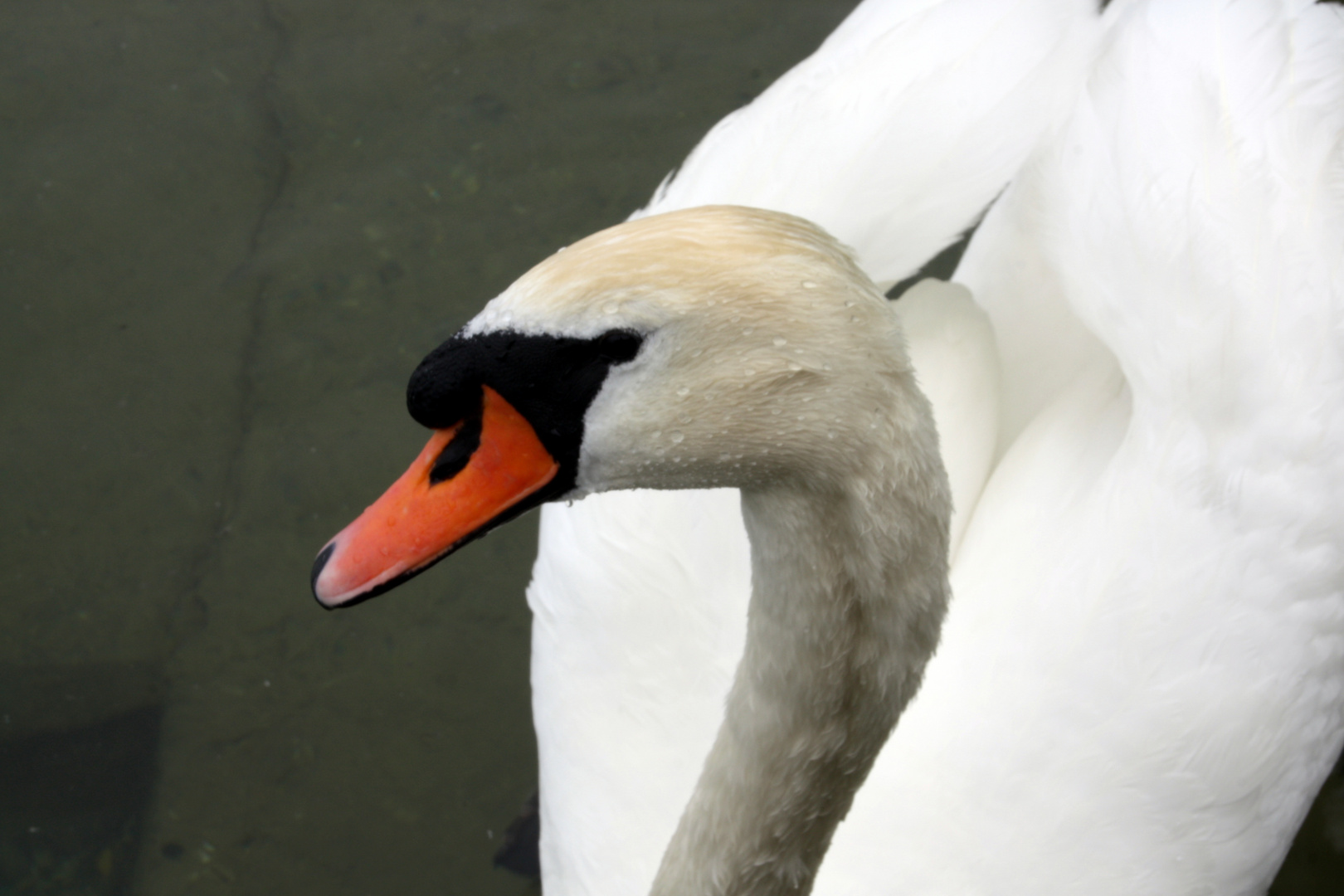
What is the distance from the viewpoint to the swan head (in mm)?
1486

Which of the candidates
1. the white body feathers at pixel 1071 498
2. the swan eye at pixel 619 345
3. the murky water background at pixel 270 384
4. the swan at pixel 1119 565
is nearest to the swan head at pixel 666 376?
the swan eye at pixel 619 345

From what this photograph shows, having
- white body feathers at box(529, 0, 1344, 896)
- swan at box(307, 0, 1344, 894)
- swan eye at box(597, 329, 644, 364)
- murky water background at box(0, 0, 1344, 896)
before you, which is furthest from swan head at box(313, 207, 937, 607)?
murky water background at box(0, 0, 1344, 896)

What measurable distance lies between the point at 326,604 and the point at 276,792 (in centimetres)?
260

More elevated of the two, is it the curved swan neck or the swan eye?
the swan eye

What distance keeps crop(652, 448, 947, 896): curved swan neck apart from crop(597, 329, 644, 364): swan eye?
295mm

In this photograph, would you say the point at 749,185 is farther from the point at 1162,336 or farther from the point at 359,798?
the point at 359,798

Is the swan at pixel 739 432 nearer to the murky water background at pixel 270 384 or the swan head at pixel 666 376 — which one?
the swan head at pixel 666 376

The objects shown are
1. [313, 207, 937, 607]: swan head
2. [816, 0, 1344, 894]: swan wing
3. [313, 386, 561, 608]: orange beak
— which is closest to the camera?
[313, 207, 937, 607]: swan head

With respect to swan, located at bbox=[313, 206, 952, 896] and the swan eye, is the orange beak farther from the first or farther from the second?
the swan eye

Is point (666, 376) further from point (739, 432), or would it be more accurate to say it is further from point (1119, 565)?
point (1119, 565)

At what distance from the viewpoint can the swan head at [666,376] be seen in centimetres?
149

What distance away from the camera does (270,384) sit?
15.1 ft

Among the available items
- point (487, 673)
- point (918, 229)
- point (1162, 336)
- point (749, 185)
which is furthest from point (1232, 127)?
point (487, 673)

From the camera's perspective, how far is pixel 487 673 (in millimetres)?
4145
